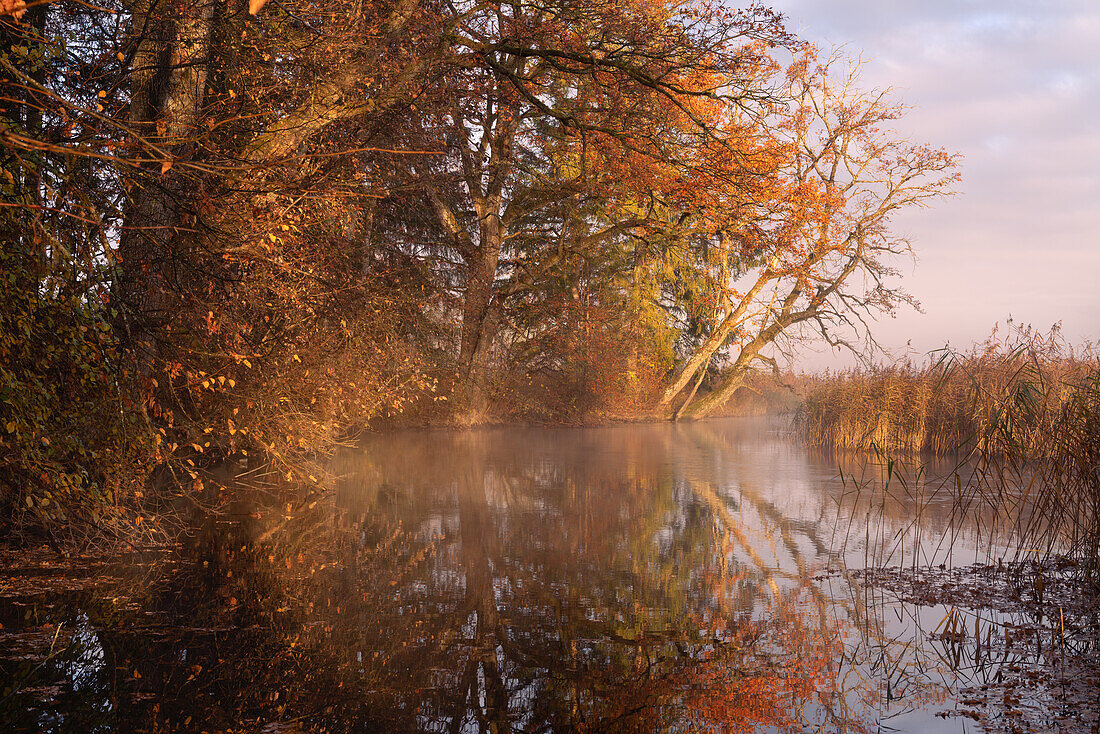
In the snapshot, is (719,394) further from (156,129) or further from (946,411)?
(156,129)

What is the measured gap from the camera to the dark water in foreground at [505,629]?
348cm

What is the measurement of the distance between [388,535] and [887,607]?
4.58 m

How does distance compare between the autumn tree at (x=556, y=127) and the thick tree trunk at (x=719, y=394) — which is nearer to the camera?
the autumn tree at (x=556, y=127)

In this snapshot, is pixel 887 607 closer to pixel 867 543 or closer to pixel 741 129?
pixel 867 543

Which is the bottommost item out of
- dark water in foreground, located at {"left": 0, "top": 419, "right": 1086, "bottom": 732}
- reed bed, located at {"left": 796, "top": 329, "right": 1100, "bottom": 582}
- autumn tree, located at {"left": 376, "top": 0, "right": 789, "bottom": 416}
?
dark water in foreground, located at {"left": 0, "top": 419, "right": 1086, "bottom": 732}

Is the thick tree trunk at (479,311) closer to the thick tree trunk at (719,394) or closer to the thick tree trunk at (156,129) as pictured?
the thick tree trunk at (719,394)

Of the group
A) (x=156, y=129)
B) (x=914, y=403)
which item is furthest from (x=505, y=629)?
(x=914, y=403)

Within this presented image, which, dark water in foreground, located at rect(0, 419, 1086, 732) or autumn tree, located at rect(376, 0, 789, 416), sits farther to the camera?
autumn tree, located at rect(376, 0, 789, 416)

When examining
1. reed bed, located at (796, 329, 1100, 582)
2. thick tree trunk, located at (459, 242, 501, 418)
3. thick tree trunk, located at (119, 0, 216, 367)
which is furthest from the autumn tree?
reed bed, located at (796, 329, 1100, 582)

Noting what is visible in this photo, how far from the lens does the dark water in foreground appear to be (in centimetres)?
348

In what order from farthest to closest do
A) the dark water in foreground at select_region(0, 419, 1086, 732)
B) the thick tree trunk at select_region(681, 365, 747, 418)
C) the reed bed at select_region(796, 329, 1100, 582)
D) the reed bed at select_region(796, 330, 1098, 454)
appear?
the thick tree trunk at select_region(681, 365, 747, 418), the reed bed at select_region(796, 330, 1098, 454), the reed bed at select_region(796, 329, 1100, 582), the dark water in foreground at select_region(0, 419, 1086, 732)

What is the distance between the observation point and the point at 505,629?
462 cm

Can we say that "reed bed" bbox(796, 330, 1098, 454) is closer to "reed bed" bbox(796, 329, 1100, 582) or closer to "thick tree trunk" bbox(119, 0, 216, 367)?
"reed bed" bbox(796, 329, 1100, 582)

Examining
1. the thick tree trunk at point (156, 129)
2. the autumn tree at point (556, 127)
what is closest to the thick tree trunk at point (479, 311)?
the autumn tree at point (556, 127)
